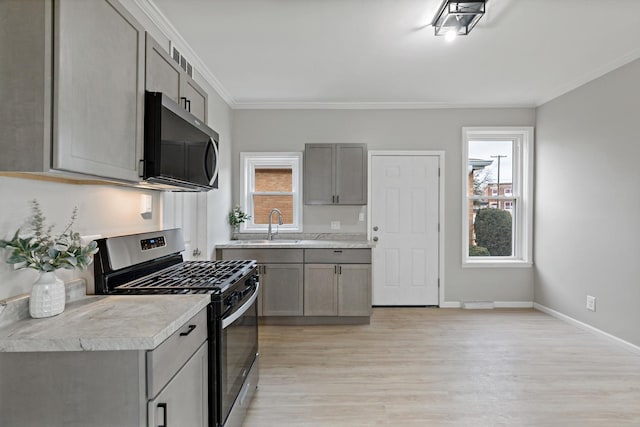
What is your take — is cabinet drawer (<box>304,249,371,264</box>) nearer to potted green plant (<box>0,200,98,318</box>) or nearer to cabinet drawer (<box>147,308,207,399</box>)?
cabinet drawer (<box>147,308,207,399</box>)

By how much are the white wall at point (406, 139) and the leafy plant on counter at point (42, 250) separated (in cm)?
293

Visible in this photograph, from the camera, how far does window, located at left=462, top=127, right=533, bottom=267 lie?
4.39 metres

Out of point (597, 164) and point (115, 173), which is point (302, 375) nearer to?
point (115, 173)

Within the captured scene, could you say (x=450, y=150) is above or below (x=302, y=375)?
above

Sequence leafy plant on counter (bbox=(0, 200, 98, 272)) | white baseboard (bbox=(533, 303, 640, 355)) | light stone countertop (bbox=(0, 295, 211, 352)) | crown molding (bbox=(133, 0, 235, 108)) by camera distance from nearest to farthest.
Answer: light stone countertop (bbox=(0, 295, 211, 352)) < leafy plant on counter (bbox=(0, 200, 98, 272)) < crown molding (bbox=(133, 0, 235, 108)) < white baseboard (bbox=(533, 303, 640, 355))

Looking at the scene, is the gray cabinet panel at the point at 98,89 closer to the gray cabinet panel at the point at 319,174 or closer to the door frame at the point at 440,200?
the gray cabinet panel at the point at 319,174

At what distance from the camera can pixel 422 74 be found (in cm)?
338

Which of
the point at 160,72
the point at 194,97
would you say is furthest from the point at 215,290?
the point at 194,97

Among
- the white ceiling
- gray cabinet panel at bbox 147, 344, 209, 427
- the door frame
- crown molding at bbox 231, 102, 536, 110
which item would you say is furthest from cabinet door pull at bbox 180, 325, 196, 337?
crown molding at bbox 231, 102, 536, 110

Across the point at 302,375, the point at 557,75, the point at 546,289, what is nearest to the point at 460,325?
the point at 546,289

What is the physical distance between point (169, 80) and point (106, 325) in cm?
133

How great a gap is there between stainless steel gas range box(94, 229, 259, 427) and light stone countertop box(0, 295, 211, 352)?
128 millimetres

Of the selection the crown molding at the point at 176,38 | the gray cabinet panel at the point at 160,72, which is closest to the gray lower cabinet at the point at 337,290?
the crown molding at the point at 176,38

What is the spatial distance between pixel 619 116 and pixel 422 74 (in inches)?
71.4
